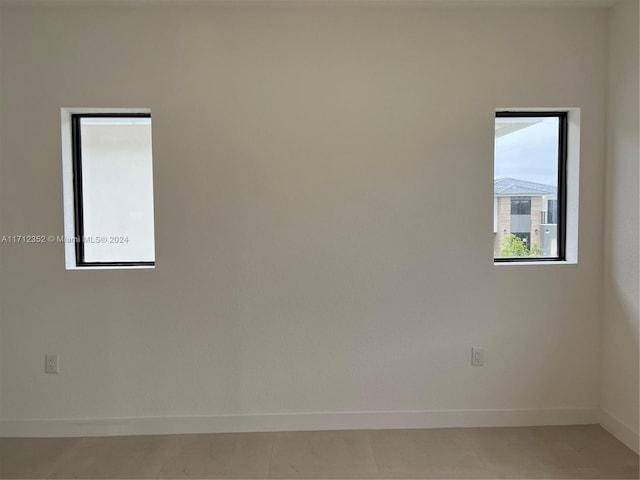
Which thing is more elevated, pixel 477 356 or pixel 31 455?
pixel 477 356

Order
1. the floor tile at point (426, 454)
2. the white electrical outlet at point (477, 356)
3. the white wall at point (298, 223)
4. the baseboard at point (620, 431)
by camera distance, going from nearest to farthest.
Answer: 1. the floor tile at point (426, 454)
2. the baseboard at point (620, 431)
3. the white wall at point (298, 223)
4. the white electrical outlet at point (477, 356)

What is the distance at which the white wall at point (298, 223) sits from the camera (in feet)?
7.72

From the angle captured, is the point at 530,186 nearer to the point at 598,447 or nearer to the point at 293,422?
the point at 598,447

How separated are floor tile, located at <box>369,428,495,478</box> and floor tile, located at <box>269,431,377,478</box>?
0.24 ft

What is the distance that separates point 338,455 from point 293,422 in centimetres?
39

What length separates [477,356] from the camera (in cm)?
247

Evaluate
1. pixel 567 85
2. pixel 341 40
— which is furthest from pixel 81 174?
pixel 567 85

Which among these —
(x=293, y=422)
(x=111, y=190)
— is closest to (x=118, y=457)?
(x=293, y=422)

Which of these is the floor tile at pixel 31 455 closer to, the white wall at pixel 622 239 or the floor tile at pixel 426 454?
the floor tile at pixel 426 454

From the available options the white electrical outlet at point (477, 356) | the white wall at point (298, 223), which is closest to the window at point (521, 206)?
the white wall at point (298, 223)

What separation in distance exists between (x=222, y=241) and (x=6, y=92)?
1.54 m

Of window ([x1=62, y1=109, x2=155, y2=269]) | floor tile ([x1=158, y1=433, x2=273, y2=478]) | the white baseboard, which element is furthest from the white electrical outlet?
window ([x1=62, y1=109, x2=155, y2=269])

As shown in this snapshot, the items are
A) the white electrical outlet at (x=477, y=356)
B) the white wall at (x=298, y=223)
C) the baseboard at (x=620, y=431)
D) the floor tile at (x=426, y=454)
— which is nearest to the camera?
the floor tile at (x=426, y=454)

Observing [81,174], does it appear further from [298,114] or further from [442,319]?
[442,319]
